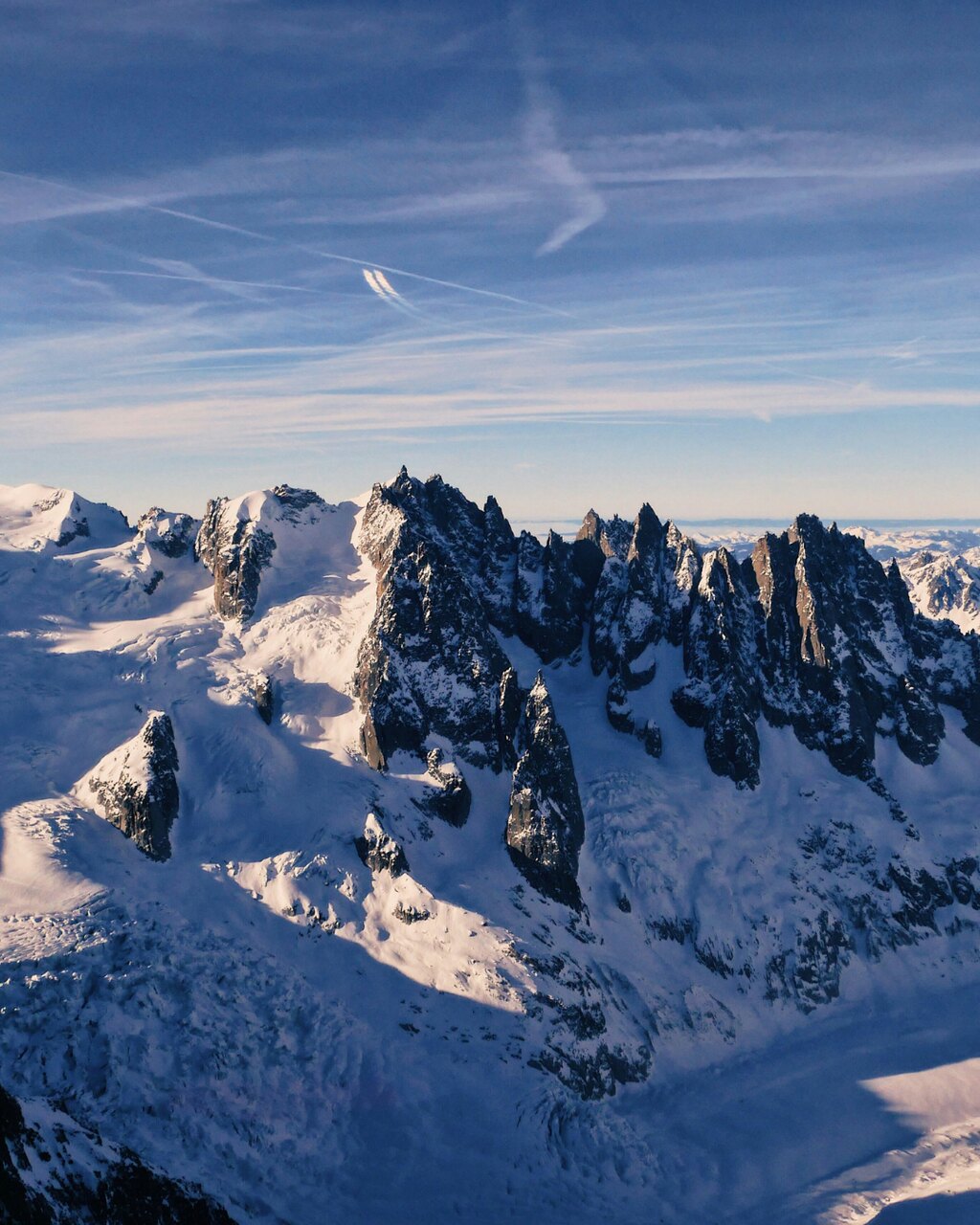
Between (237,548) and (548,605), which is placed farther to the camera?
(548,605)

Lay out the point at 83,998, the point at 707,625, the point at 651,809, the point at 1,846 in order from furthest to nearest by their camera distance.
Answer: the point at 707,625
the point at 651,809
the point at 1,846
the point at 83,998

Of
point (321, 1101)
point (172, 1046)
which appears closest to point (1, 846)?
point (172, 1046)

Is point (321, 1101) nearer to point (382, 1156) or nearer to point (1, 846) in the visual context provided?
point (382, 1156)

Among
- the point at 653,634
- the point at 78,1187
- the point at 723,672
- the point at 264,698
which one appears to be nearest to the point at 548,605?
the point at 653,634

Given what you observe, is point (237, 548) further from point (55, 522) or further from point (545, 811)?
point (545, 811)

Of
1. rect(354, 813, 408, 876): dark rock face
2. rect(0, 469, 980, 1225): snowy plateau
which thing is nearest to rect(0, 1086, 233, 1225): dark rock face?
rect(0, 469, 980, 1225): snowy plateau

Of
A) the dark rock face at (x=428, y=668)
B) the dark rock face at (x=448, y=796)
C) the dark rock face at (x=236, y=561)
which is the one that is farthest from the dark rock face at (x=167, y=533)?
the dark rock face at (x=448, y=796)
